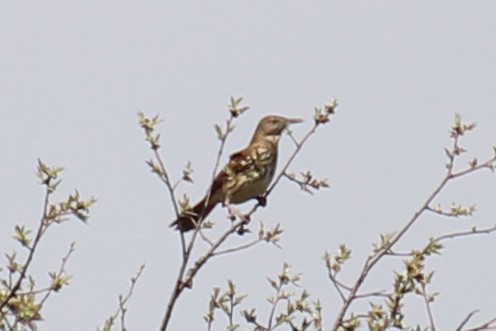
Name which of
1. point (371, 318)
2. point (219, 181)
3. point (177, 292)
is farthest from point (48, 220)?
point (219, 181)

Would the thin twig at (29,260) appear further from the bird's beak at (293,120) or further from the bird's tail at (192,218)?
the bird's beak at (293,120)

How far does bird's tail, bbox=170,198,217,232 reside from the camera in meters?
5.42

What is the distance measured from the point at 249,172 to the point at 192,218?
1352 mm

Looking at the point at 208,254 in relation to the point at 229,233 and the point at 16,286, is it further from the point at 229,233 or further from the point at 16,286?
the point at 16,286

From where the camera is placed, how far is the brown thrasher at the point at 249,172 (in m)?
6.48

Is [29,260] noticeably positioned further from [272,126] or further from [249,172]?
[272,126]

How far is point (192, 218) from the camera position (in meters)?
5.59

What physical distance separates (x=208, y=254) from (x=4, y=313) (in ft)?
3.41

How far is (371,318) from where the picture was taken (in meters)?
5.23

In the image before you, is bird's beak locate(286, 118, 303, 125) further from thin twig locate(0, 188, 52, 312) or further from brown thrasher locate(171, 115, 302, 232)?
thin twig locate(0, 188, 52, 312)

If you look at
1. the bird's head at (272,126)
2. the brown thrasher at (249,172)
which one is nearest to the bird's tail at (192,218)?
the brown thrasher at (249,172)

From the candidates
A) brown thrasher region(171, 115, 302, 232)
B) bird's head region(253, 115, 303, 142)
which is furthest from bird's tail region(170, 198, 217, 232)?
A: bird's head region(253, 115, 303, 142)

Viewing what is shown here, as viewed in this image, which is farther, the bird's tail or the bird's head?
the bird's head

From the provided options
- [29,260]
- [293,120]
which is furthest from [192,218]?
[293,120]
